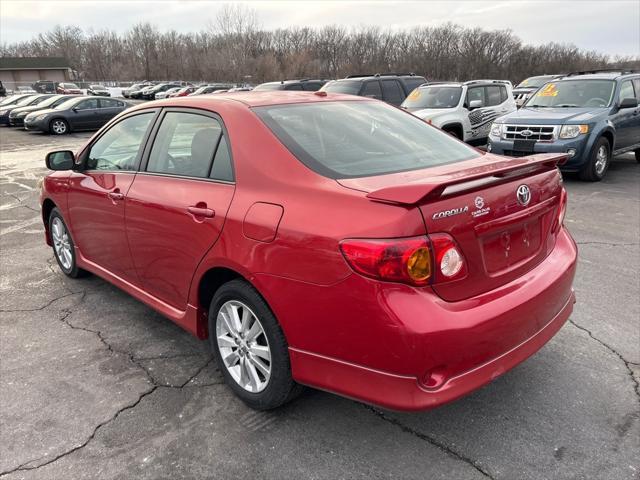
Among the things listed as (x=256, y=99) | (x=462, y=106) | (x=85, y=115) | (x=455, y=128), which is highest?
(x=256, y=99)

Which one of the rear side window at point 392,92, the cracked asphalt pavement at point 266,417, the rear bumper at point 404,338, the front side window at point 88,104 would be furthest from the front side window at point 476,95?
the front side window at point 88,104

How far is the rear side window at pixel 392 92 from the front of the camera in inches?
547

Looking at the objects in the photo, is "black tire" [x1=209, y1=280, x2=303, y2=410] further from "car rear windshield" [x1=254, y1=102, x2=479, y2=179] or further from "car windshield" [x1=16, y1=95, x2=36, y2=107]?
"car windshield" [x1=16, y1=95, x2=36, y2=107]

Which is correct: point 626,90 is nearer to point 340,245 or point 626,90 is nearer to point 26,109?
point 340,245

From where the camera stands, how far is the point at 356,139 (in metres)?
2.91

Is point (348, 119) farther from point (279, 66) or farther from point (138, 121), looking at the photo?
point (279, 66)

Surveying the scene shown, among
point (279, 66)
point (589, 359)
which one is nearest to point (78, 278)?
point (589, 359)

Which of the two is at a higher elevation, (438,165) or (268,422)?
(438,165)

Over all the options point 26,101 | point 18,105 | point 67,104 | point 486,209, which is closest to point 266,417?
point 486,209

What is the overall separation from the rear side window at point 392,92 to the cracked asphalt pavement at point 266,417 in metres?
10.7

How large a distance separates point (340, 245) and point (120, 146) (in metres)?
2.40

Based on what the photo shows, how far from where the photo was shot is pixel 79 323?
3891 millimetres

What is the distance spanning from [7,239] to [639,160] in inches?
471

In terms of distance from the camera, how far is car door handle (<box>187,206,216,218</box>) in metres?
2.71
